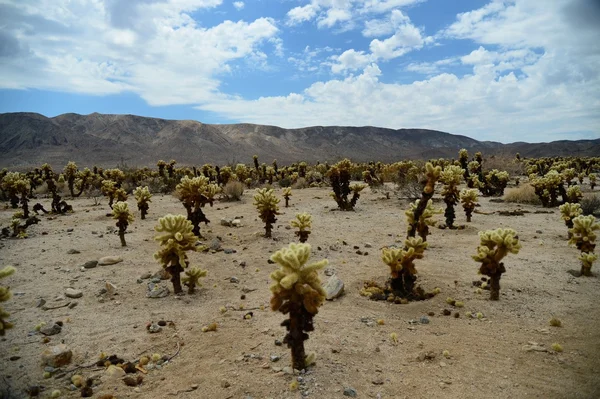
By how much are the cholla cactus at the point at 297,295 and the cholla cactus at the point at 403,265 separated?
8.31 feet

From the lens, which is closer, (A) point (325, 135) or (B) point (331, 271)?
(B) point (331, 271)

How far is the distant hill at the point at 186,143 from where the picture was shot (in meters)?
70.9

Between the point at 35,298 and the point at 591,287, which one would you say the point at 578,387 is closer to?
the point at 591,287

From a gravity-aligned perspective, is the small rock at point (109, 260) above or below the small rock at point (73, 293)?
above

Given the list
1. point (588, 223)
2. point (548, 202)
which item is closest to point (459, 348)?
point (588, 223)

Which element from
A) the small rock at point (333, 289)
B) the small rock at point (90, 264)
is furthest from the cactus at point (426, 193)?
the small rock at point (90, 264)

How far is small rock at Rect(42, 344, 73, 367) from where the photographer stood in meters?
4.23

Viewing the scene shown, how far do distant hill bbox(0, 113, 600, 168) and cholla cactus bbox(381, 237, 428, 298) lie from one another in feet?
204

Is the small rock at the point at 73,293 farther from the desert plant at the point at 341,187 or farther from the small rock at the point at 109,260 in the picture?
the desert plant at the point at 341,187

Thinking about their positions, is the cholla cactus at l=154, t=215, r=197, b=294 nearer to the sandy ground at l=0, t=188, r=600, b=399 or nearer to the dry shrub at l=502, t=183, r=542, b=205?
the sandy ground at l=0, t=188, r=600, b=399

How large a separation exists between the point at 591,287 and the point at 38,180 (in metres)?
28.8

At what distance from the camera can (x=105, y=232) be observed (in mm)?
11062

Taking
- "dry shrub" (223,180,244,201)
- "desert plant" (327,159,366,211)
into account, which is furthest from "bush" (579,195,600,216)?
"dry shrub" (223,180,244,201)

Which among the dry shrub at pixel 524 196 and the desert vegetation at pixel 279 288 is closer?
the desert vegetation at pixel 279 288
